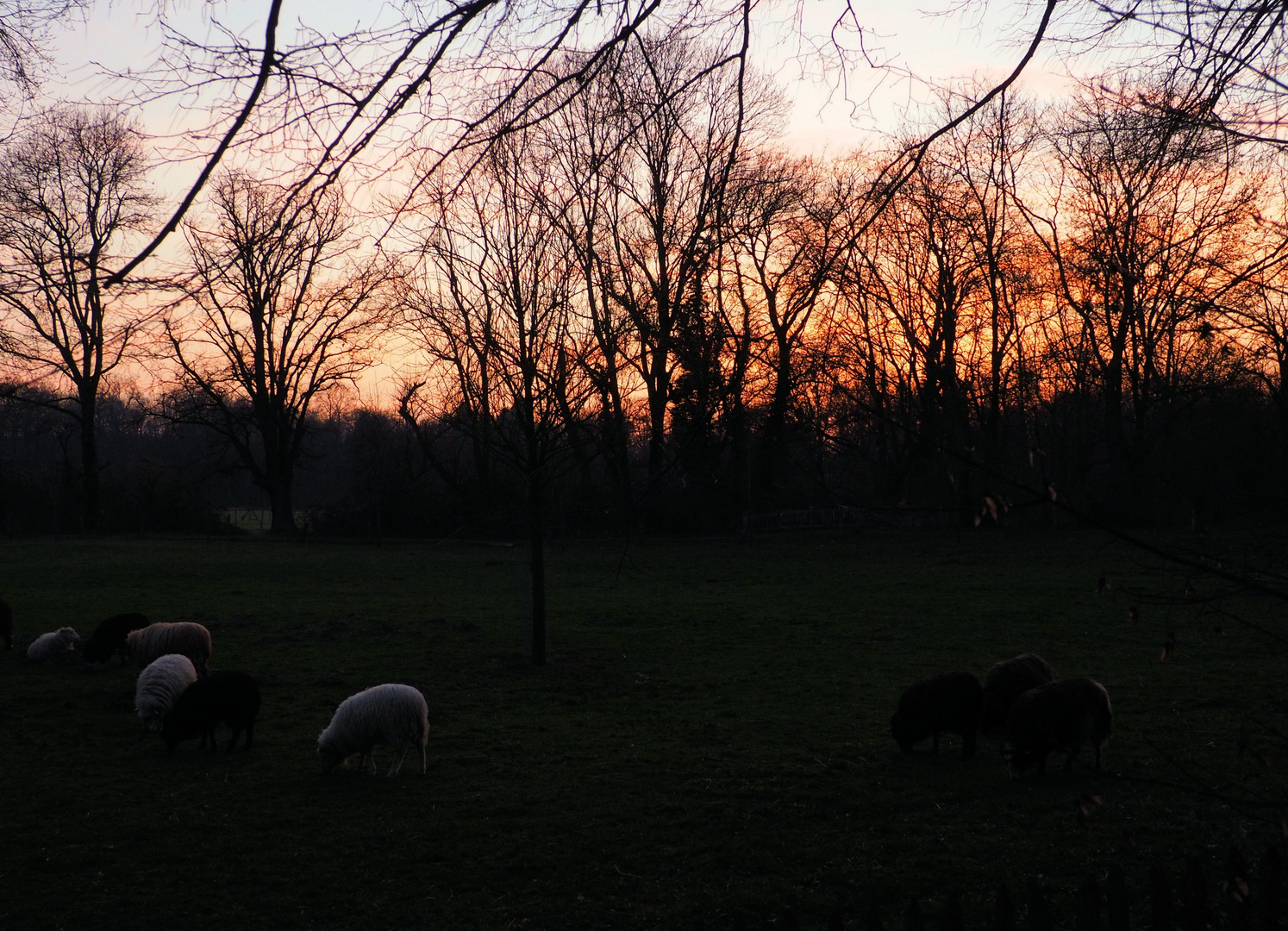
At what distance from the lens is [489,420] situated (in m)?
12.1

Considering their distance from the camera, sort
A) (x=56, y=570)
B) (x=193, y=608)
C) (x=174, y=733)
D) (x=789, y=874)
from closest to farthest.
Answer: (x=789, y=874) < (x=174, y=733) < (x=193, y=608) < (x=56, y=570)

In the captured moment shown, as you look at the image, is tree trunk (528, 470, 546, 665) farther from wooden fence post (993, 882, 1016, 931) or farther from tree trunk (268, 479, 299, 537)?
tree trunk (268, 479, 299, 537)

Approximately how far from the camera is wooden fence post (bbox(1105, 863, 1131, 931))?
3225 mm

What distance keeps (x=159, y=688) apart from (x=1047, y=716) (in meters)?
8.45

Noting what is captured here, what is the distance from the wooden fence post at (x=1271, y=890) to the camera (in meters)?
3.03

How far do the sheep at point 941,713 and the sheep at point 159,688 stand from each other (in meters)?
6.91

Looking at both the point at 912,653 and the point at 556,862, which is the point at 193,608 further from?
the point at 556,862

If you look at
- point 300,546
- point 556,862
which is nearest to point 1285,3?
point 556,862

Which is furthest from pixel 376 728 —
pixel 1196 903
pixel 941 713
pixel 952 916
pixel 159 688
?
pixel 1196 903

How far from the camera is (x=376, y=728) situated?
8.12 metres

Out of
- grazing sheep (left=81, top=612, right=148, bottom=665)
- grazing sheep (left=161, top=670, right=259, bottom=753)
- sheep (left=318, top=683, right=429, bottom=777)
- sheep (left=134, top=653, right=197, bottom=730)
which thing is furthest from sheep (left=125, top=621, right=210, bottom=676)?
sheep (left=318, top=683, right=429, bottom=777)

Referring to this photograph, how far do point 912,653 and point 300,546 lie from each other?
92.2ft

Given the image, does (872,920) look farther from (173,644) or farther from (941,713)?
(173,644)

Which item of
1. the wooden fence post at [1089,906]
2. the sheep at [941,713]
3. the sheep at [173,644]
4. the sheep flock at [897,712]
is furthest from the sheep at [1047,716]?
the sheep at [173,644]
